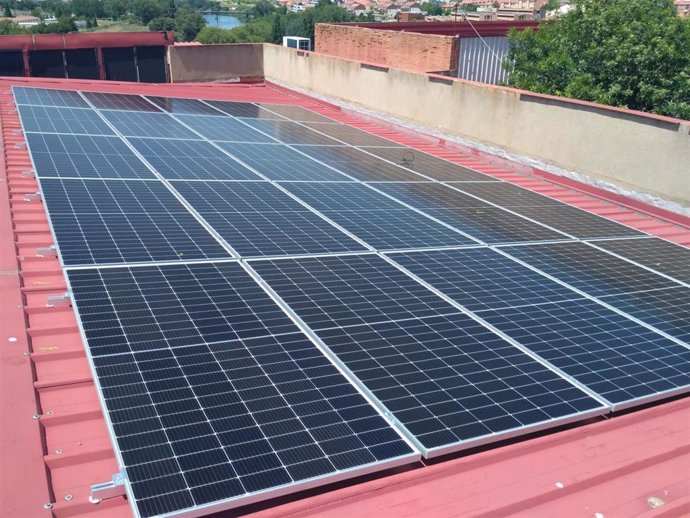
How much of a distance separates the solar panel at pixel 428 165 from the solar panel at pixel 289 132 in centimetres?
140

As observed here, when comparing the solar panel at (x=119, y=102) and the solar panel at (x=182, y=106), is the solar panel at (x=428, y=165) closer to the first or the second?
the solar panel at (x=182, y=106)

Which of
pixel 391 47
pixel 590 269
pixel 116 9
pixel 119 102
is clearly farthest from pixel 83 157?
pixel 116 9

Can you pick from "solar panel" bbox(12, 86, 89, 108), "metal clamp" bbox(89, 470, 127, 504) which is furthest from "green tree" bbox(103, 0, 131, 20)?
"metal clamp" bbox(89, 470, 127, 504)

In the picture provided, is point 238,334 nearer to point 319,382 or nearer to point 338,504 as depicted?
point 319,382

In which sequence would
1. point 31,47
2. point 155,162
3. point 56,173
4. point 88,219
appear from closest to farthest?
1. point 88,219
2. point 56,173
3. point 155,162
4. point 31,47

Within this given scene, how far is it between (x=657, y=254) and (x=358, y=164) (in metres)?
7.00

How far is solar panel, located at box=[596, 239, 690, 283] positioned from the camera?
9.89 metres

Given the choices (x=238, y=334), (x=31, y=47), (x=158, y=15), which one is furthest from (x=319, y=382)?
A: (x=158, y=15)

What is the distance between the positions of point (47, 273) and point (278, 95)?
68.2 feet

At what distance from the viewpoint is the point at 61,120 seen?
15477 mm

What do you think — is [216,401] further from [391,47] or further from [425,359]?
[391,47]

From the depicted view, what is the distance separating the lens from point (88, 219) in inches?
342

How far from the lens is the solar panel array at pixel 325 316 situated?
481 cm

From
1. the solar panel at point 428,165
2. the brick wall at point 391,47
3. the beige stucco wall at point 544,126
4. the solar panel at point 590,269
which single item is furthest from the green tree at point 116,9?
the solar panel at point 590,269
